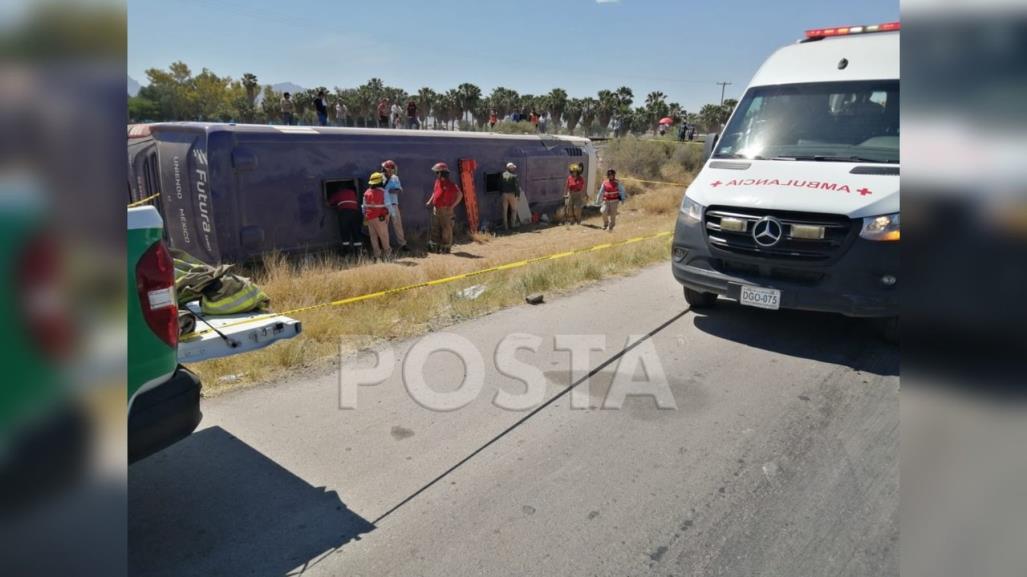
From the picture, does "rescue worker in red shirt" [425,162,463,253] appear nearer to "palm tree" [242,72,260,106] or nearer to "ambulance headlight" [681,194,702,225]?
"ambulance headlight" [681,194,702,225]

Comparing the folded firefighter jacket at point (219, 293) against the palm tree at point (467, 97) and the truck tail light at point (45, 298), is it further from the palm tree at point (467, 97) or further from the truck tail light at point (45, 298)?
the palm tree at point (467, 97)

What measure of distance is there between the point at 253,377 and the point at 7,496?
13.5ft

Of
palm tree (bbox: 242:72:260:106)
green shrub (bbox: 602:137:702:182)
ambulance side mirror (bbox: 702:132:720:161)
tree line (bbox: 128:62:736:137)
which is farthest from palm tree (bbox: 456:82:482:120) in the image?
ambulance side mirror (bbox: 702:132:720:161)

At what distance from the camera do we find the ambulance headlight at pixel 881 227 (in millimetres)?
4926

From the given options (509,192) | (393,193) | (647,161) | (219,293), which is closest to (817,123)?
(219,293)

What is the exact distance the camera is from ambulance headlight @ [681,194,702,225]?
234 inches

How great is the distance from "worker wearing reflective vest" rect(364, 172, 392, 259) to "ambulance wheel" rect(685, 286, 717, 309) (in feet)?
22.0

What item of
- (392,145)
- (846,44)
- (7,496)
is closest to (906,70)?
(7,496)

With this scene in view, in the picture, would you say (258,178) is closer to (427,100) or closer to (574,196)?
(574,196)

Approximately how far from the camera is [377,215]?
11898mm

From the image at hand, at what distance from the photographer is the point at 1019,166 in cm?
74

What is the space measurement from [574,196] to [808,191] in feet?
41.8

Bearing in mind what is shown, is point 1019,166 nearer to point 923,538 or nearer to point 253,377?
point 923,538

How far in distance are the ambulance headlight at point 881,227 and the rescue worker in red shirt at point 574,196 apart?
13016mm
